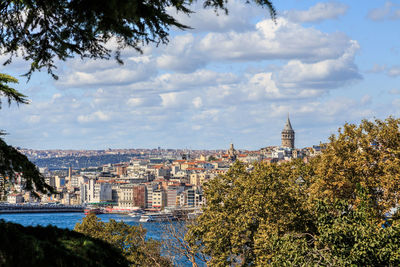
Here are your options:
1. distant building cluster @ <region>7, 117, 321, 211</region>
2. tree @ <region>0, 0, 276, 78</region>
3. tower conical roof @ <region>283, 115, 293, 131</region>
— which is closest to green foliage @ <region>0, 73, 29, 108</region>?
tree @ <region>0, 0, 276, 78</region>

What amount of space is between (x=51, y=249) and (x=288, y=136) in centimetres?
13563

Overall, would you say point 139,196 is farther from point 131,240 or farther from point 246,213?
point 246,213

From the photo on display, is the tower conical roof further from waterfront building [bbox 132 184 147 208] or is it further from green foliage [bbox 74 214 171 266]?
green foliage [bbox 74 214 171 266]

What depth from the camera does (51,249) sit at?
366 cm

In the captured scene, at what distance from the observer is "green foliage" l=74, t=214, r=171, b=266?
14.8 metres

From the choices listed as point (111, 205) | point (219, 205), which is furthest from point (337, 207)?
Answer: point (111, 205)

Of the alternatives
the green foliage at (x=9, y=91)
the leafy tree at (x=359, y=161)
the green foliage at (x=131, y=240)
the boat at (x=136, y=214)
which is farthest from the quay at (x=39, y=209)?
the green foliage at (x=9, y=91)

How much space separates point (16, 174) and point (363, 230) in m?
5.12

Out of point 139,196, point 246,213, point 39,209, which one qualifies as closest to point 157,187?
point 139,196

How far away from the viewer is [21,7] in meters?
4.61

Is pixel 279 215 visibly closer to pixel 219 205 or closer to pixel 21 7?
pixel 219 205

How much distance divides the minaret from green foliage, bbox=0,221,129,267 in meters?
134

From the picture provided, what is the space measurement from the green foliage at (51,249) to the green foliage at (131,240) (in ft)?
31.7

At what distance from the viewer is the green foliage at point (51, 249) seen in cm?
340
